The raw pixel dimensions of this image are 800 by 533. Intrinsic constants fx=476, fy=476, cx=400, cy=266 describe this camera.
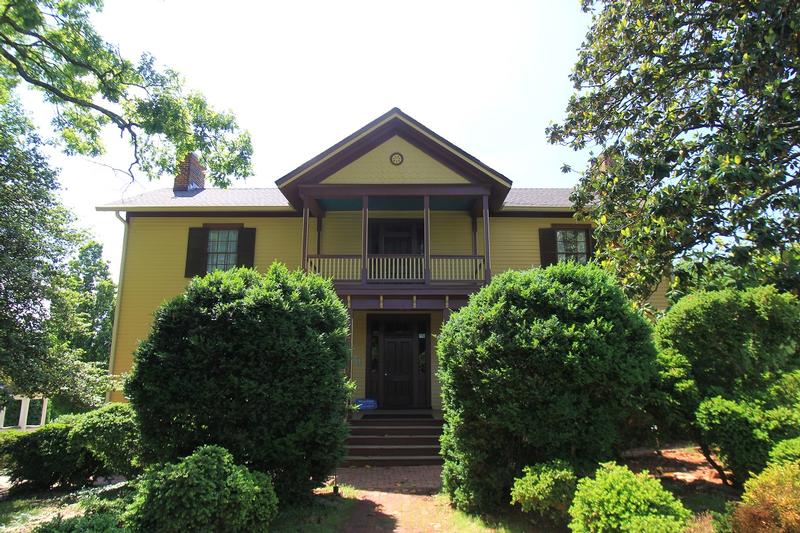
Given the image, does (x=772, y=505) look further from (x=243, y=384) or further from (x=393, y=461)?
(x=393, y=461)

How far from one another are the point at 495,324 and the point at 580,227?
9.60m

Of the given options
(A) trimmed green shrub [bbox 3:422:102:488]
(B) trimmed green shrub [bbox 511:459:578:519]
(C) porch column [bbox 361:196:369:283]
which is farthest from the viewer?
(C) porch column [bbox 361:196:369:283]

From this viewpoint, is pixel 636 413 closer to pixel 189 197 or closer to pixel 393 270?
pixel 393 270

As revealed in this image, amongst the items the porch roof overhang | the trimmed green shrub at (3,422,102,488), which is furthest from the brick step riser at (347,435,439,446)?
the porch roof overhang

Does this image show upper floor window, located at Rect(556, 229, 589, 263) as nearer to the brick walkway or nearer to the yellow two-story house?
the yellow two-story house

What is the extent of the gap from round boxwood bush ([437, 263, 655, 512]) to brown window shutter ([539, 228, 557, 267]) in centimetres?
807

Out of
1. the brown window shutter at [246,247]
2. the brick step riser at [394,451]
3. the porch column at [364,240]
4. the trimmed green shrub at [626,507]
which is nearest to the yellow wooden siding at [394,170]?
the porch column at [364,240]

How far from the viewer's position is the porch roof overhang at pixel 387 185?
494 inches

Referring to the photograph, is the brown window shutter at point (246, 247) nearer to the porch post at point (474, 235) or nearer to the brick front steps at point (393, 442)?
the brick front steps at point (393, 442)

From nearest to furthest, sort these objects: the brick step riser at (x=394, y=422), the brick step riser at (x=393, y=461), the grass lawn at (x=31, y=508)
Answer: the grass lawn at (x=31, y=508) < the brick step riser at (x=393, y=461) < the brick step riser at (x=394, y=422)

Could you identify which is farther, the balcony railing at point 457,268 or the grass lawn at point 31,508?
the balcony railing at point 457,268

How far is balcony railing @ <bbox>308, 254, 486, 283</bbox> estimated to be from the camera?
12.6m

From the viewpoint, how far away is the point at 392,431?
35.2 ft

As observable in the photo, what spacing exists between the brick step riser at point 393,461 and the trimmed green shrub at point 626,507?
588cm
